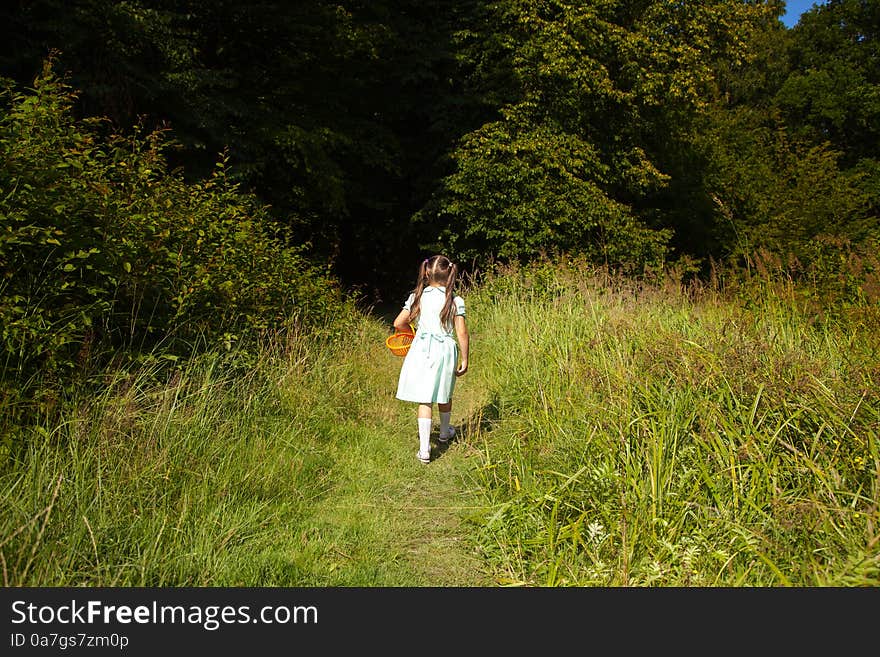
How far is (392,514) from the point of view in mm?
4078

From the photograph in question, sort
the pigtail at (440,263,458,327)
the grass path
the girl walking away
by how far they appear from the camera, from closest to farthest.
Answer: the grass path < the girl walking away < the pigtail at (440,263,458,327)

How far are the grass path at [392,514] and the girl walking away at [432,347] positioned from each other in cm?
35

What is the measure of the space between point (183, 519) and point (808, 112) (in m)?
35.8

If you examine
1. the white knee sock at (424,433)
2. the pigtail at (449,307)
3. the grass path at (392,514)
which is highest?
the pigtail at (449,307)

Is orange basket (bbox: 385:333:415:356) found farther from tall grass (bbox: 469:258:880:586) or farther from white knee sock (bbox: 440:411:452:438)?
tall grass (bbox: 469:258:880:586)

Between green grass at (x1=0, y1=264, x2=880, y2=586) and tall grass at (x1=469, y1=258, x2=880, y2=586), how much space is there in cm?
1

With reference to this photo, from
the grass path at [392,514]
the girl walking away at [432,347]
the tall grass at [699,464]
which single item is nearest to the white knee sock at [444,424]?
the girl walking away at [432,347]

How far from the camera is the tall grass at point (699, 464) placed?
2863 millimetres

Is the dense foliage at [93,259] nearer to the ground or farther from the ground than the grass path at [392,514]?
farther from the ground

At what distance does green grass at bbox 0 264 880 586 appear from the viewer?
2.87 meters

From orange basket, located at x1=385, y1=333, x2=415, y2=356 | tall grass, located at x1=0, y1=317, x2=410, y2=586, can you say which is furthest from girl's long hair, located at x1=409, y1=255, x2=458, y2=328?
tall grass, located at x1=0, y1=317, x2=410, y2=586

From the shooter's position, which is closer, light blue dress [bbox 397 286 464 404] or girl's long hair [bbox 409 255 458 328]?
light blue dress [bbox 397 286 464 404]

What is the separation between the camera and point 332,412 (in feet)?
18.8

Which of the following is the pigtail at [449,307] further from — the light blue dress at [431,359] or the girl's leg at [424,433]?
the girl's leg at [424,433]
